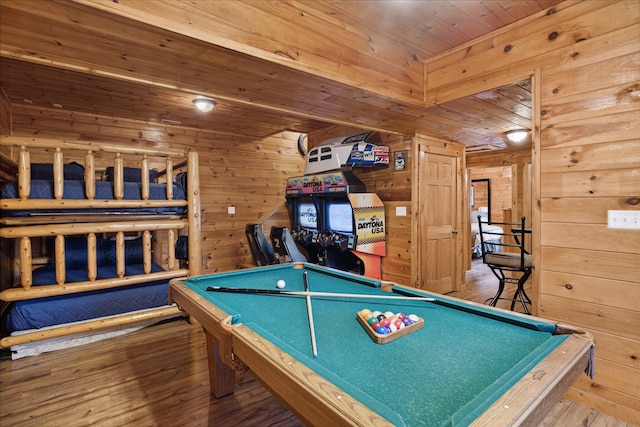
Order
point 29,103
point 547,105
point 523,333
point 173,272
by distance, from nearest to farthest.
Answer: point 523,333 < point 547,105 < point 173,272 < point 29,103

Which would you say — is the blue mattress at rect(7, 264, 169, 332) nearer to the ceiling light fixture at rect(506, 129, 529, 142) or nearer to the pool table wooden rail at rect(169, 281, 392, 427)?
the pool table wooden rail at rect(169, 281, 392, 427)

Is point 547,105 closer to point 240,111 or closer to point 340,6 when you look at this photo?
point 340,6

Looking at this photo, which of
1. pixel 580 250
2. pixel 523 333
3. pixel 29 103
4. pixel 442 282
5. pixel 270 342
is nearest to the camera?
pixel 270 342

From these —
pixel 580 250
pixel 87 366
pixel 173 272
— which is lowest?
pixel 87 366

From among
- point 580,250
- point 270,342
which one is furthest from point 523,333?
point 580,250

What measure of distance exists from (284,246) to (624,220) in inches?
119

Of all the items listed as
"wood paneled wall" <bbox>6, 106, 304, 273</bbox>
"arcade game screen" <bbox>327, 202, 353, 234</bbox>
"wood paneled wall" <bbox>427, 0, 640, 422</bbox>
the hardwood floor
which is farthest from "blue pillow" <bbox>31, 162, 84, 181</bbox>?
"wood paneled wall" <bbox>427, 0, 640, 422</bbox>

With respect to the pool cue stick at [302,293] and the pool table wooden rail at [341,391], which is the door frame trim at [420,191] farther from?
the pool table wooden rail at [341,391]

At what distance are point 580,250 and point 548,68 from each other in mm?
1287

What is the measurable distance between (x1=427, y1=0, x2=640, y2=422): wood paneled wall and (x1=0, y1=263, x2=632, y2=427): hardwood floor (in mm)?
467

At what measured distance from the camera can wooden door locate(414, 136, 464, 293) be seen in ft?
Result: 14.1

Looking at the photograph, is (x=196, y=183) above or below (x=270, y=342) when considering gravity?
above

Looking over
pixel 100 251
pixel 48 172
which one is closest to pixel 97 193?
pixel 48 172

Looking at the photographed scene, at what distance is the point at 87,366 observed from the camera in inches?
99.3
